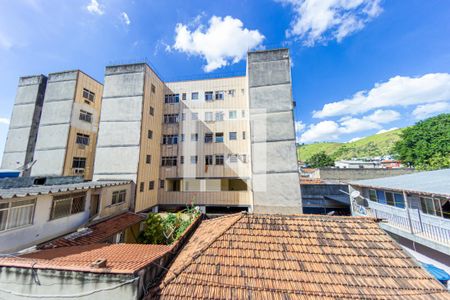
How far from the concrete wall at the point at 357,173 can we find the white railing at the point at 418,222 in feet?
43.3

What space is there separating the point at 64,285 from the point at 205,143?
15937 millimetres

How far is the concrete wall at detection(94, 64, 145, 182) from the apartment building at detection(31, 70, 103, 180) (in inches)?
124

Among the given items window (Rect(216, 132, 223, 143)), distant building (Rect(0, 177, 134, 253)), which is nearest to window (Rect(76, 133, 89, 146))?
distant building (Rect(0, 177, 134, 253))

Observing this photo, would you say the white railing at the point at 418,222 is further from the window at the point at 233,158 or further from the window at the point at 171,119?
the window at the point at 171,119

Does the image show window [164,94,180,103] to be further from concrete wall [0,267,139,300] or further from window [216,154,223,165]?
concrete wall [0,267,139,300]

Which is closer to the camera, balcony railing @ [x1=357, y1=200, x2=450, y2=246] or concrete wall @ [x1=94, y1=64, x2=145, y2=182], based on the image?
balcony railing @ [x1=357, y1=200, x2=450, y2=246]

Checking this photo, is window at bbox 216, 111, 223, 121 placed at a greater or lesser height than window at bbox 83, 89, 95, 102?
lesser

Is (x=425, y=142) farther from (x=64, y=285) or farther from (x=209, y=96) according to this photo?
(x=64, y=285)

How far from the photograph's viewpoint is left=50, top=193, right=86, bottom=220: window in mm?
9289

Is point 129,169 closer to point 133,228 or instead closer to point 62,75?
point 133,228

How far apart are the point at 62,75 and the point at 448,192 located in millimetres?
31841

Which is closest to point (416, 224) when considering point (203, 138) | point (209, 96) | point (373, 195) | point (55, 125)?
point (373, 195)

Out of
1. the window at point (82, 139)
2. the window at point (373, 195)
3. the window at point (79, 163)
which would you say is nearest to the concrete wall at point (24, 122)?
the window at point (79, 163)

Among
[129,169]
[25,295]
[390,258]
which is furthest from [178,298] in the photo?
[129,169]
